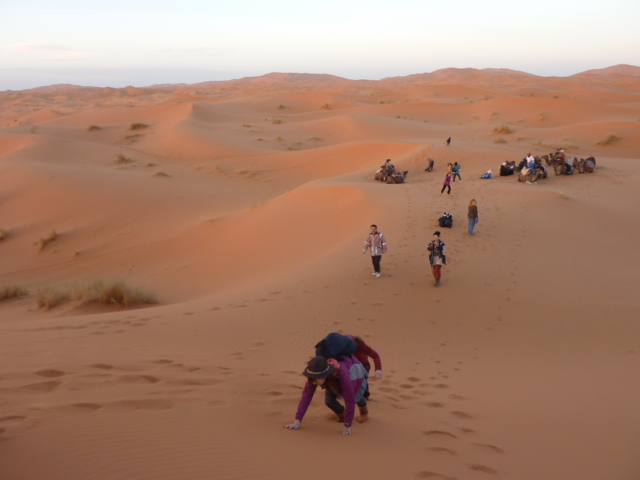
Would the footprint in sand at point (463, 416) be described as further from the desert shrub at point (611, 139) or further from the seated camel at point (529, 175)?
the desert shrub at point (611, 139)

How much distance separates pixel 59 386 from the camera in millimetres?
4852

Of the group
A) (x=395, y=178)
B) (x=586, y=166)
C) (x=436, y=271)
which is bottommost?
(x=436, y=271)

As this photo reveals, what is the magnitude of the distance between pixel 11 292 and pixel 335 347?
11028 mm

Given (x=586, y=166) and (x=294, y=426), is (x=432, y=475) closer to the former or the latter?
(x=294, y=426)

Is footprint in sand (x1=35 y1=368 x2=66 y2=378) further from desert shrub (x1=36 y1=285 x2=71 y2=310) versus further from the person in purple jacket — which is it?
desert shrub (x1=36 y1=285 x2=71 y2=310)

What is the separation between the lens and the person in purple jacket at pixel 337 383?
407cm

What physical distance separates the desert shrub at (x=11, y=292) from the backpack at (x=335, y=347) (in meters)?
10.8

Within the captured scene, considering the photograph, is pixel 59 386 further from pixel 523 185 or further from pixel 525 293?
pixel 523 185

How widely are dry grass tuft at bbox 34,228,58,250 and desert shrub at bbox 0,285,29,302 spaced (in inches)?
187

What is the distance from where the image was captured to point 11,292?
11.9 m

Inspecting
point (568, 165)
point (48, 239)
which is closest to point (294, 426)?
point (48, 239)

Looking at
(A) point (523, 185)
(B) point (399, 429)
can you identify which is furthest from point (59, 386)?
(A) point (523, 185)

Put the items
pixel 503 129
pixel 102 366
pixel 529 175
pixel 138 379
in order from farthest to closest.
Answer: pixel 503 129 → pixel 529 175 → pixel 102 366 → pixel 138 379

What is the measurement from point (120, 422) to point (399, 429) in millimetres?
2751
